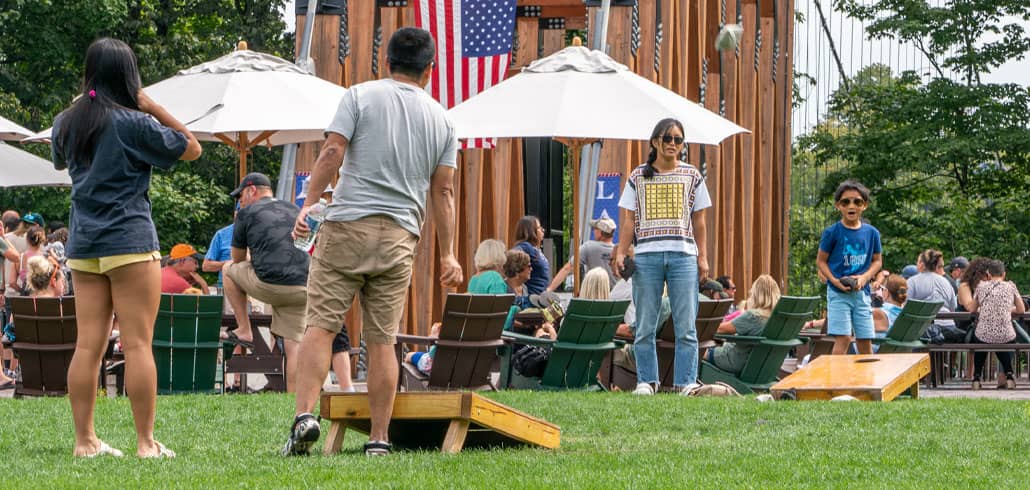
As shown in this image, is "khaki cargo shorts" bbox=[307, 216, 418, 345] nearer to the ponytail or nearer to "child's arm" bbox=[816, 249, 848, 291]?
the ponytail

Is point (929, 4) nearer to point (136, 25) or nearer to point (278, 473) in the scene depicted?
point (136, 25)

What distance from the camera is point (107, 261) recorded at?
6051mm

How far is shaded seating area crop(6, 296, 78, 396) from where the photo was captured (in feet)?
34.5

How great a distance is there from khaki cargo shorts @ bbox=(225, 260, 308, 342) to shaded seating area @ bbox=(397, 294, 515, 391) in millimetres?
1213

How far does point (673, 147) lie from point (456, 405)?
4.50m

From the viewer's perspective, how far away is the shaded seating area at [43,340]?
10523mm

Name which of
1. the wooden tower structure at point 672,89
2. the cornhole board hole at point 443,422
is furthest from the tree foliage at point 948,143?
the cornhole board hole at point 443,422

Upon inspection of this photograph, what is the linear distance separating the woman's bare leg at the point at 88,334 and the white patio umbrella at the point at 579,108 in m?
5.78

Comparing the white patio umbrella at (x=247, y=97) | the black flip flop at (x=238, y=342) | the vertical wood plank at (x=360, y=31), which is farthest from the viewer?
the vertical wood plank at (x=360, y=31)

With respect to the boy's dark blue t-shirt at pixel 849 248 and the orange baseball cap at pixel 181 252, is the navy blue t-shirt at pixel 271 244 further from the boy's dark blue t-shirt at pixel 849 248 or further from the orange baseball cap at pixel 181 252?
the boy's dark blue t-shirt at pixel 849 248

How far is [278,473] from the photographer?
564 centimetres

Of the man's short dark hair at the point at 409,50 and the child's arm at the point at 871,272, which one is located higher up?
the man's short dark hair at the point at 409,50

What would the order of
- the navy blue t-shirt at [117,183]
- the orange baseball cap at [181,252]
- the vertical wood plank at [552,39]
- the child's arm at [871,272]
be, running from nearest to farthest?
the navy blue t-shirt at [117,183] < the child's arm at [871,272] < the orange baseball cap at [181,252] < the vertical wood plank at [552,39]

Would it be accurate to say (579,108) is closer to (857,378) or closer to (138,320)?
(857,378)
